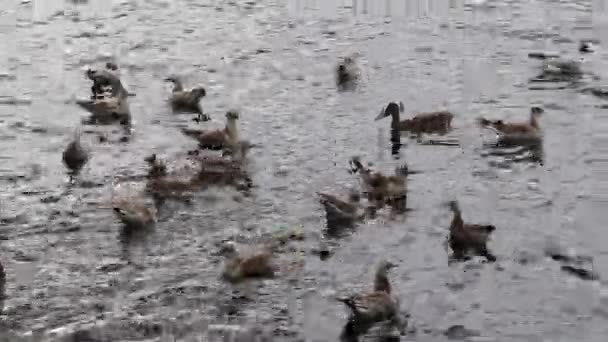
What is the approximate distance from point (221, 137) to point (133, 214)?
3363 mm

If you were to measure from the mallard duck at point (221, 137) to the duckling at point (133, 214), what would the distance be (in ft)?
9.76

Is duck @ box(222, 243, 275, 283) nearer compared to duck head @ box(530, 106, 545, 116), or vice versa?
duck @ box(222, 243, 275, 283)

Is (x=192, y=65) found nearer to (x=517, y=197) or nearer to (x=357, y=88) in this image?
(x=357, y=88)

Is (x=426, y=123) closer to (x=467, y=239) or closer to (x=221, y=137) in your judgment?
(x=221, y=137)

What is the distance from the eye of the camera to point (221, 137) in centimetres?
1697

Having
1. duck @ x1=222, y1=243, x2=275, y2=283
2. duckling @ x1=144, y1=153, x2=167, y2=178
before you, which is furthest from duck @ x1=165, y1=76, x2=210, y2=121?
duck @ x1=222, y1=243, x2=275, y2=283

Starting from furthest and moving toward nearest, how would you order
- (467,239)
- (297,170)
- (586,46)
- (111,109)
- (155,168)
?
(586,46)
(111,109)
(297,170)
(155,168)
(467,239)

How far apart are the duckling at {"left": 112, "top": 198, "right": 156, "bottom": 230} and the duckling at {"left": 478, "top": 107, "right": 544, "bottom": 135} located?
6.30m

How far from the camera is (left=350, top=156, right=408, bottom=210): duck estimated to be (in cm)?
1495

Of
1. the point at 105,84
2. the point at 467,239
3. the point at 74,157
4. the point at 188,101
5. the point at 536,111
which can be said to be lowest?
the point at 467,239

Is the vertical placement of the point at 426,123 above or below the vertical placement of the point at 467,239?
above

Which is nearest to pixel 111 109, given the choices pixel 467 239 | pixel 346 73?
pixel 346 73

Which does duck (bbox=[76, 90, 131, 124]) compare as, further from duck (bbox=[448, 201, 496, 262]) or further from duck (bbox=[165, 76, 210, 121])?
duck (bbox=[448, 201, 496, 262])

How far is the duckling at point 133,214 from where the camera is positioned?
13.9 metres
